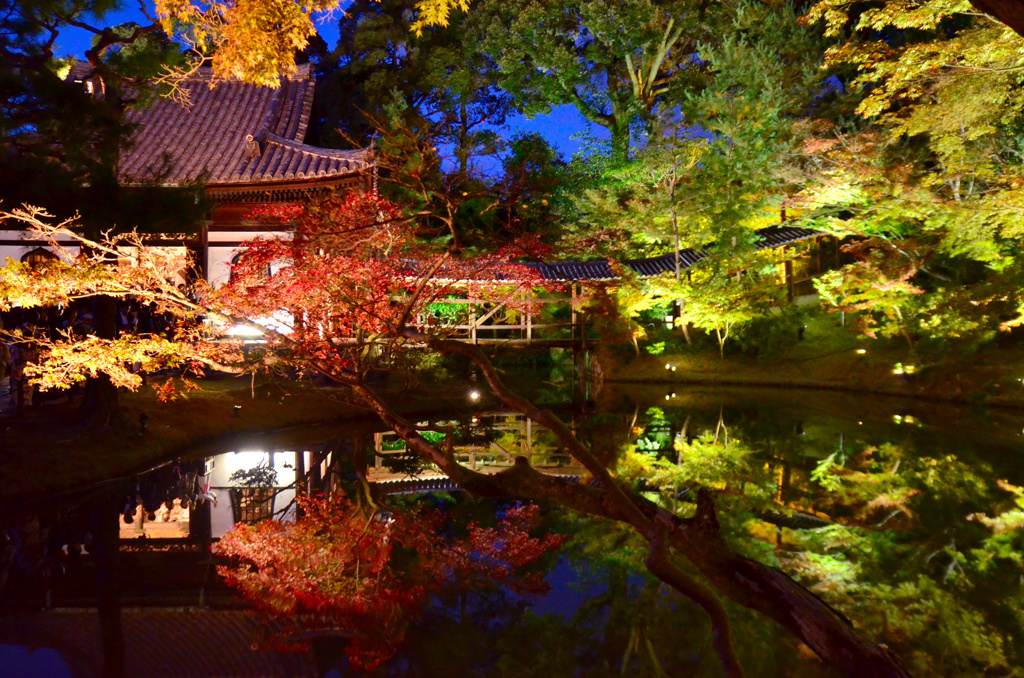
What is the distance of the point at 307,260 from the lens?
10.7 metres

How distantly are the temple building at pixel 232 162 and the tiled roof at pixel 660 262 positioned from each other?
19.2 feet

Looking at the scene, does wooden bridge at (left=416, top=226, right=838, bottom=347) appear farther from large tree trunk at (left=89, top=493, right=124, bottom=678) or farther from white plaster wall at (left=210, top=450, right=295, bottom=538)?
large tree trunk at (left=89, top=493, right=124, bottom=678)

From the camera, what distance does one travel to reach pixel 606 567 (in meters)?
6.38

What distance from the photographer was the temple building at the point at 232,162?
41.5 feet

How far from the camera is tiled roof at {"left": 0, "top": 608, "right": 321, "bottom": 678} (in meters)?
4.66

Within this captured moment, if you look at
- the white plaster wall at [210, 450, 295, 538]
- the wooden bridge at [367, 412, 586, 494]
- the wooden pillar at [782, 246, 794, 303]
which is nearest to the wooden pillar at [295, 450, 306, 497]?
the white plaster wall at [210, 450, 295, 538]

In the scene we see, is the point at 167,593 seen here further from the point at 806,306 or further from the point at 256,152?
the point at 806,306

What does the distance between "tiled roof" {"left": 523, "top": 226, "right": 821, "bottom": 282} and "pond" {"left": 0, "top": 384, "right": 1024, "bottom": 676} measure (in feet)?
19.4

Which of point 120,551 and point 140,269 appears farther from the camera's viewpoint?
point 140,269

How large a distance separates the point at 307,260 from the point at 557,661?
7850 millimetres

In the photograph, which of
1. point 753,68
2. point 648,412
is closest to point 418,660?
point 648,412

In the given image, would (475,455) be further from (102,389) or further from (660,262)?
(660,262)

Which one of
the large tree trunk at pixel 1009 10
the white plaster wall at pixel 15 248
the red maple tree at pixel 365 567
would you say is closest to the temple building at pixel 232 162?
the white plaster wall at pixel 15 248

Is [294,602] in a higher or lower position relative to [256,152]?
lower
